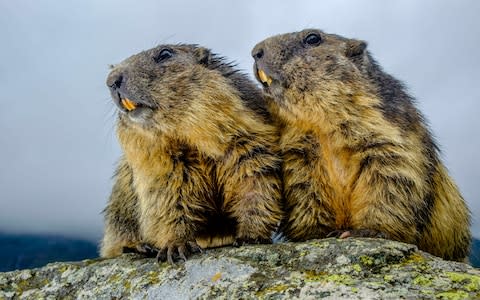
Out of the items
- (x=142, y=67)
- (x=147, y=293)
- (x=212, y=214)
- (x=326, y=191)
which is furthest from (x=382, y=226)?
(x=142, y=67)

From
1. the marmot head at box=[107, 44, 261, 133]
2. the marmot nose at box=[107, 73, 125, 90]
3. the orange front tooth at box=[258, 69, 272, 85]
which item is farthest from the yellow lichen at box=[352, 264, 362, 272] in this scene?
the marmot nose at box=[107, 73, 125, 90]

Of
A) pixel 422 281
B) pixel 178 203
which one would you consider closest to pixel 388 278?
pixel 422 281

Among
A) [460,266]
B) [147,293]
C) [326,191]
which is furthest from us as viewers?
[326,191]

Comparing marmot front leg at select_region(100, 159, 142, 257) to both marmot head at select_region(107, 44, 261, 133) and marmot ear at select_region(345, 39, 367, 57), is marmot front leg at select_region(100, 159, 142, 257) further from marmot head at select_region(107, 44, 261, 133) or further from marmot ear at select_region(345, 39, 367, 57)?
marmot ear at select_region(345, 39, 367, 57)

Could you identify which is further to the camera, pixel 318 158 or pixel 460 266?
pixel 318 158

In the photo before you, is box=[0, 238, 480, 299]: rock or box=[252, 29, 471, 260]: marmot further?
box=[252, 29, 471, 260]: marmot

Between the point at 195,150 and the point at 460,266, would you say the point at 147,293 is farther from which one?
the point at 460,266
